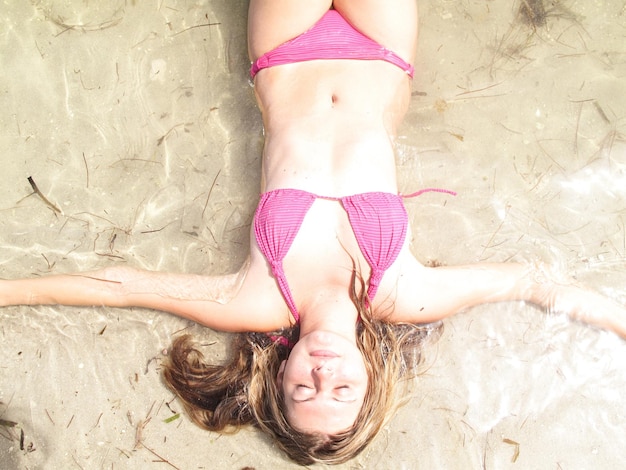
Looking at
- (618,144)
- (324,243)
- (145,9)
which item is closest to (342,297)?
(324,243)

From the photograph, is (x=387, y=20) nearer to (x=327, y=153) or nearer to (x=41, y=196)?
(x=327, y=153)

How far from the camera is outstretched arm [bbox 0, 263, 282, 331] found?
3.49m

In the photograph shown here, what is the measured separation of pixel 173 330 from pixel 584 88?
372 cm

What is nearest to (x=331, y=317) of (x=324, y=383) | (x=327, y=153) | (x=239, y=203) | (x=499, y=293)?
(x=324, y=383)

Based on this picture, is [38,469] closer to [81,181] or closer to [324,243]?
[81,181]

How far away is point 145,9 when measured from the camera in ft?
14.8

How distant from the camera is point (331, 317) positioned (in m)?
3.22

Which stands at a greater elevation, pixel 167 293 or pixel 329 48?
pixel 329 48

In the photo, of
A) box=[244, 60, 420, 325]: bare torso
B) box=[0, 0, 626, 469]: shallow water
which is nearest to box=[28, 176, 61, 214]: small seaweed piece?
box=[0, 0, 626, 469]: shallow water

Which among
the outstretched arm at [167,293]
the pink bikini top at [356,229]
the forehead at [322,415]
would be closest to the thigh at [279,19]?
the pink bikini top at [356,229]

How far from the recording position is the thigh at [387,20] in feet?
11.9

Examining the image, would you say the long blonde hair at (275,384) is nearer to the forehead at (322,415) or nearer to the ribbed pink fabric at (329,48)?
the forehead at (322,415)

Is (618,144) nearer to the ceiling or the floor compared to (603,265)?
nearer to the ceiling

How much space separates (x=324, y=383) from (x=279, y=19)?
2.35 metres
